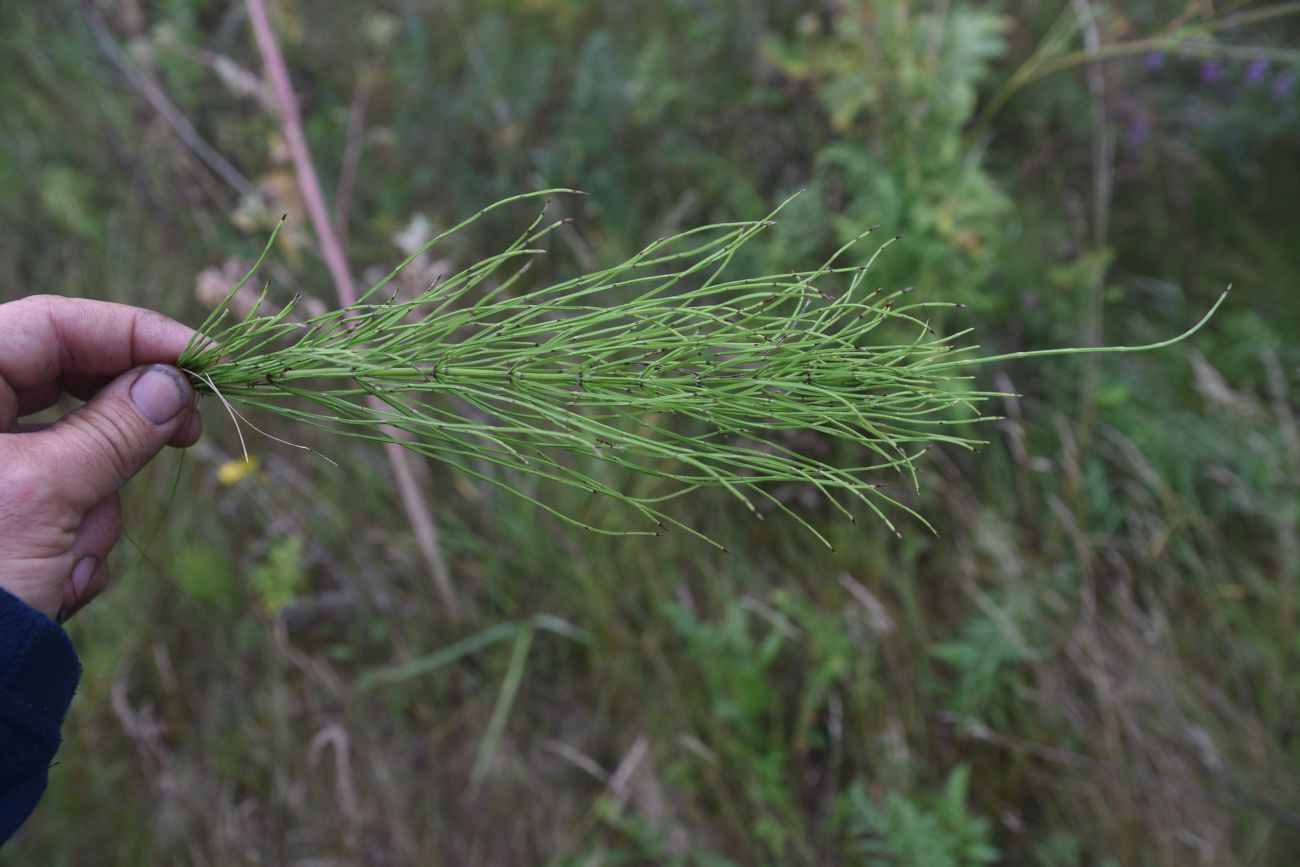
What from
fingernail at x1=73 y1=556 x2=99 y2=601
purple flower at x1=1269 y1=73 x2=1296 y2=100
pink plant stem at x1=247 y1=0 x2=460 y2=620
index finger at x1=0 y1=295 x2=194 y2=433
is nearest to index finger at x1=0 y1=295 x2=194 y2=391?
index finger at x1=0 y1=295 x2=194 y2=433

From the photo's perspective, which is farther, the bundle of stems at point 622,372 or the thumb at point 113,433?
the thumb at point 113,433

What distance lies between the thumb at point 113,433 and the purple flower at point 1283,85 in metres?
3.48

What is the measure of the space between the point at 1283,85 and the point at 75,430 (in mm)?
3654

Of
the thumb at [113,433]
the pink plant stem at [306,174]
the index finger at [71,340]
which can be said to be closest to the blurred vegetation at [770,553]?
the pink plant stem at [306,174]

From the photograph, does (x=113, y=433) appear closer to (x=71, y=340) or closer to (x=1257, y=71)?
(x=71, y=340)

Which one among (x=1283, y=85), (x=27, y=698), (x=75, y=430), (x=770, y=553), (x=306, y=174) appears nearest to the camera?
(x=27, y=698)

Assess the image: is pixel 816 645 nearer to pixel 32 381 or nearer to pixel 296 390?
pixel 296 390

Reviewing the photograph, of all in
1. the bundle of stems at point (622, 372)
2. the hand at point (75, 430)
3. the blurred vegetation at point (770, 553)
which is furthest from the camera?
the blurred vegetation at point (770, 553)

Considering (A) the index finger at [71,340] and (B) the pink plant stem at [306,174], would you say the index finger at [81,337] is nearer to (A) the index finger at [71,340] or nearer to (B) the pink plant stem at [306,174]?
(A) the index finger at [71,340]

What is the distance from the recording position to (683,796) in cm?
233

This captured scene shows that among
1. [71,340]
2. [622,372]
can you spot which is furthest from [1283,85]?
[71,340]

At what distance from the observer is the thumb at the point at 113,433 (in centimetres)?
131

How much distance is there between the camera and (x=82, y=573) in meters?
1.50

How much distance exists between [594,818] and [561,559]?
0.71 metres
